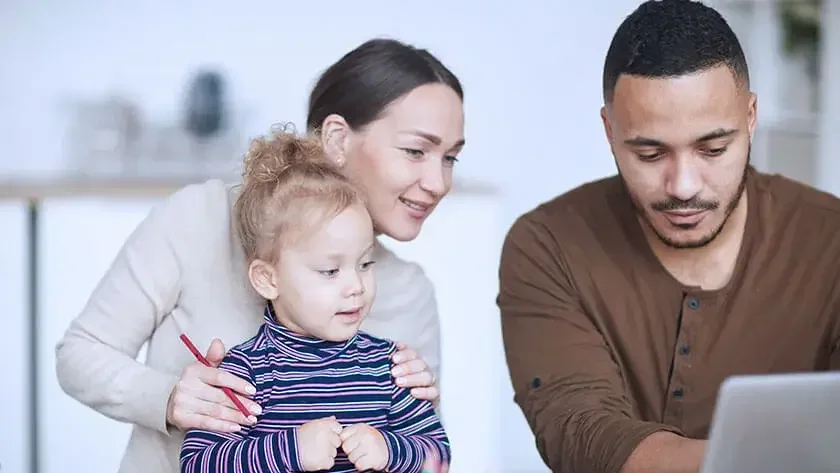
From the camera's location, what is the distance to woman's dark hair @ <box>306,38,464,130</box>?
1.78 metres

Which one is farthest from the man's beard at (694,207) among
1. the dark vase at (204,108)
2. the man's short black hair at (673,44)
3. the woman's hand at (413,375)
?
the dark vase at (204,108)

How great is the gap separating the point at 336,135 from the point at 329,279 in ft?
1.23

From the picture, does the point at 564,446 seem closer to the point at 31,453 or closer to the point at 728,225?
the point at 728,225

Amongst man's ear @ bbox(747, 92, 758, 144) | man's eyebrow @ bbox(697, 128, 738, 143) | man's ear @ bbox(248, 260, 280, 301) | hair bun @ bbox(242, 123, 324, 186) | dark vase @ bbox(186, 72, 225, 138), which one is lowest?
man's ear @ bbox(248, 260, 280, 301)

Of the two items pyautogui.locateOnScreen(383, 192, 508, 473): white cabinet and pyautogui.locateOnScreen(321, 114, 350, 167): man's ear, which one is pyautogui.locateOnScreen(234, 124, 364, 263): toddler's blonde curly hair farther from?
pyautogui.locateOnScreen(383, 192, 508, 473): white cabinet

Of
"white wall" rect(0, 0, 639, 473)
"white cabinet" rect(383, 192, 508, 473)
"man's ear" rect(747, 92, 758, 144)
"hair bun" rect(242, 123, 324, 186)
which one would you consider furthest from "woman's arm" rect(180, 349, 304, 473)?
"white wall" rect(0, 0, 639, 473)

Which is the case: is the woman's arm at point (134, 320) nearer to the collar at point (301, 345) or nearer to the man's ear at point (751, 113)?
the collar at point (301, 345)

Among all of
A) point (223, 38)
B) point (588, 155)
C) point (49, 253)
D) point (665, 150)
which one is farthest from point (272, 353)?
point (588, 155)

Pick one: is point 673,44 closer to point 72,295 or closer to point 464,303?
point 464,303

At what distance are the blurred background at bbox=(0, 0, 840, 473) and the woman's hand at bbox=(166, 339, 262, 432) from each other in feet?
4.86

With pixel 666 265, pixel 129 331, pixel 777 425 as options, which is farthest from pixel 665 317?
pixel 129 331

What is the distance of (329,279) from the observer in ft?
4.91

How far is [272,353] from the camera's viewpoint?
1525 millimetres

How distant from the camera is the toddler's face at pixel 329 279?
1491 millimetres
